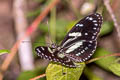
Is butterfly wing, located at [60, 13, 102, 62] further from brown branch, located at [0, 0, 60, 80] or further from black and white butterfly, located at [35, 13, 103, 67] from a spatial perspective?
brown branch, located at [0, 0, 60, 80]

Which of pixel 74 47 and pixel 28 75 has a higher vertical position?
pixel 74 47

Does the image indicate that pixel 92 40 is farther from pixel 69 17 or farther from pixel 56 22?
pixel 69 17

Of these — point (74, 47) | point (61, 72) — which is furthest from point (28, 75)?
point (61, 72)

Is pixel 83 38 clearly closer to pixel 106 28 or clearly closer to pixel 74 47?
pixel 74 47

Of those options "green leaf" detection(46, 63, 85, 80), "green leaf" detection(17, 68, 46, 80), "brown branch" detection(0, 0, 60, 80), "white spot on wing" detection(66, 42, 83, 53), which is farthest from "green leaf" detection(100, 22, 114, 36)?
"green leaf" detection(46, 63, 85, 80)

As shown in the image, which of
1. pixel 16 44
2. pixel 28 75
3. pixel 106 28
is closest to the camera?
pixel 16 44

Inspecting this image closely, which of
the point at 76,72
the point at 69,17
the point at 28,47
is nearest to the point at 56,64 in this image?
the point at 76,72
